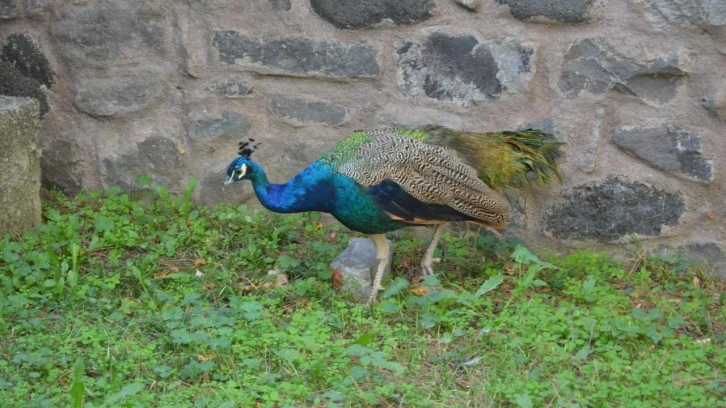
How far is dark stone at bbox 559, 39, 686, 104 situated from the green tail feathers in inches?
10.5

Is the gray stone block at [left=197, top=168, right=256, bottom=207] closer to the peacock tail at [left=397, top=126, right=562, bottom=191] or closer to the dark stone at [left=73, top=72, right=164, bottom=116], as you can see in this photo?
the dark stone at [left=73, top=72, right=164, bottom=116]

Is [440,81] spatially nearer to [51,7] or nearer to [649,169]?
[649,169]

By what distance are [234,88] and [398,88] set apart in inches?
28.3

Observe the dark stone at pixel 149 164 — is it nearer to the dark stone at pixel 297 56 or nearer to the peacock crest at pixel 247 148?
the peacock crest at pixel 247 148

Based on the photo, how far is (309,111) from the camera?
15.2 ft

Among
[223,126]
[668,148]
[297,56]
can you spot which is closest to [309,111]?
[297,56]

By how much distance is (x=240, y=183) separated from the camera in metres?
4.82

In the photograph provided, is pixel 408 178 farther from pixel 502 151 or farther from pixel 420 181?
pixel 502 151

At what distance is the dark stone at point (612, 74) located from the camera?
4.24m

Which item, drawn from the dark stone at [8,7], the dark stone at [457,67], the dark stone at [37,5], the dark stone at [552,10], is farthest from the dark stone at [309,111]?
the dark stone at [8,7]

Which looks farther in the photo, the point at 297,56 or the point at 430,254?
the point at 297,56

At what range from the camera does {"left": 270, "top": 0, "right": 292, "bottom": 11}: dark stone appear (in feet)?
14.7

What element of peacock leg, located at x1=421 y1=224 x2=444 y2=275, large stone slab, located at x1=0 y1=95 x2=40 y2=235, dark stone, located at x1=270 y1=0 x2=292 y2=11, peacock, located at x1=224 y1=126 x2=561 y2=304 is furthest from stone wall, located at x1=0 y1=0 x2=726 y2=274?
peacock leg, located at x1=421 y1=224 x2=444 y2=275

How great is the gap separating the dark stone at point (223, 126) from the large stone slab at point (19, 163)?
2.25ft
